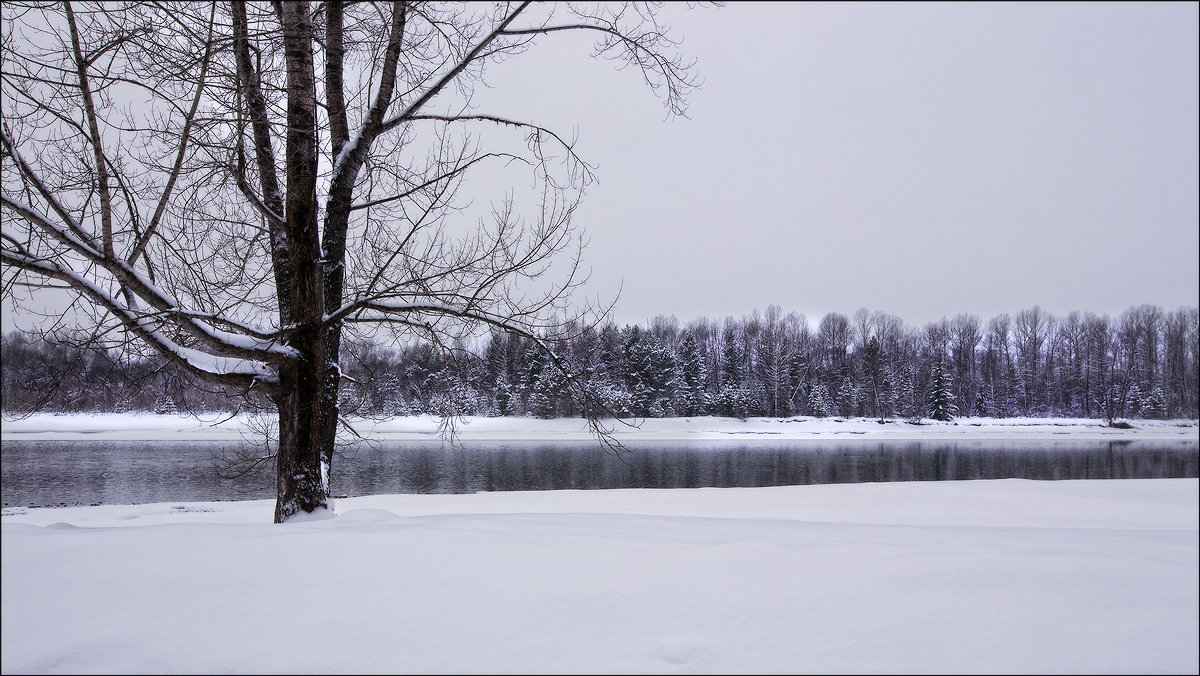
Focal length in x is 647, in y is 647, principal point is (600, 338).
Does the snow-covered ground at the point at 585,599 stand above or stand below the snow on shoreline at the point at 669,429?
above

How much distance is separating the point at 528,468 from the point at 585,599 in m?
24.0

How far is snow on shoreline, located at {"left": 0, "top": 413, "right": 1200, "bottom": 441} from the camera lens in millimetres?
44750

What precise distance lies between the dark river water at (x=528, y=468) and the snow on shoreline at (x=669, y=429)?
6.49 m

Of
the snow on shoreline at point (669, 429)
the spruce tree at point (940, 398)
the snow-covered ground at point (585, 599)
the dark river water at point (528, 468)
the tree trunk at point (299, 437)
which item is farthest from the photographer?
the spruce tree at point (940, 398)

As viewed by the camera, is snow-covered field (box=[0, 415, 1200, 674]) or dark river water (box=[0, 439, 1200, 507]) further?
dark river water (box=[0, 439, 1200, 507])

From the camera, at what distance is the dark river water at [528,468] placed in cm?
1927

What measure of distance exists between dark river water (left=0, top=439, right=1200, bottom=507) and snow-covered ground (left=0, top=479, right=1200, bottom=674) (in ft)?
43.1

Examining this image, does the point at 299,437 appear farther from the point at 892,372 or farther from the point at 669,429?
the point at 892,372

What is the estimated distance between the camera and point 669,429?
5003cm

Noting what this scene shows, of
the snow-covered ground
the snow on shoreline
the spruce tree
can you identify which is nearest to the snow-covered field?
the snow-covered ground

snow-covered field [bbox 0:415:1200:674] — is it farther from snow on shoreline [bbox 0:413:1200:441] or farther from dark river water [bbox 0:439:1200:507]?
snow on shoreline [bbox 0:413:1200:441]

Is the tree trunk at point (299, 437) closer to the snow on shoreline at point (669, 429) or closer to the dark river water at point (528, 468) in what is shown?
the dark river water at point (528, 468)

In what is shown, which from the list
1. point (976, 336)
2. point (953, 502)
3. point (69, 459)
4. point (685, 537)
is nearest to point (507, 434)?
point (69, 459)

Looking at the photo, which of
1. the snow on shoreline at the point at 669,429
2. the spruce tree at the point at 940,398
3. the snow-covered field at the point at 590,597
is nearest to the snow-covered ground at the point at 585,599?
the snow-covered field at the point at 590,597
